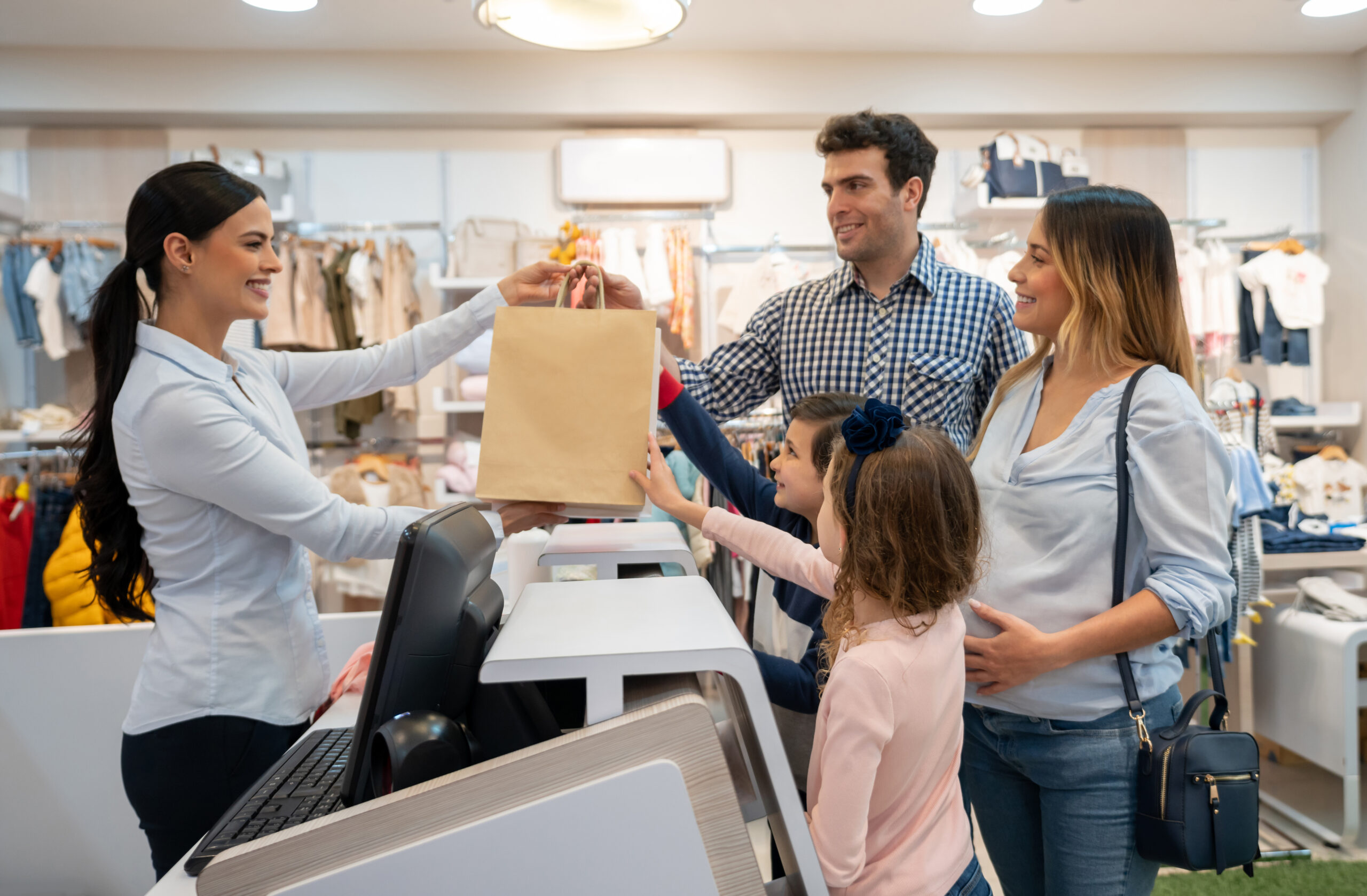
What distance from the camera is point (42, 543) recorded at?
11.6 feet

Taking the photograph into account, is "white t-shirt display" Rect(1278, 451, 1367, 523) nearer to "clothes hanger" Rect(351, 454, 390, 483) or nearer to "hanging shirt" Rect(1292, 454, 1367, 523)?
"hanging shirt" Rect(1292, 454, 1367, 523)

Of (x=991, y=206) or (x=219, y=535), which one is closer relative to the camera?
(x=219, y=535)

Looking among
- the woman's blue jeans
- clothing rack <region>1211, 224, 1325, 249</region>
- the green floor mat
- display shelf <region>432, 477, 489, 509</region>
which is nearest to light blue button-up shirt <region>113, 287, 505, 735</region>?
the woman's blue jeans

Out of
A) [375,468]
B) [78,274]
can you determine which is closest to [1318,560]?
[375,468]

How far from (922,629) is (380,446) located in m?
4.05

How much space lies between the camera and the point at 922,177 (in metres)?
1.85

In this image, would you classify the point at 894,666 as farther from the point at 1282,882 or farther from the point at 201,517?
the point at 1282,882

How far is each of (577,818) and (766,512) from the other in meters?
1.00

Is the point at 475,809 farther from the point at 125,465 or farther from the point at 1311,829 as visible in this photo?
the point at 1311,829

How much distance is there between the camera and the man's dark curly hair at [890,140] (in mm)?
1777

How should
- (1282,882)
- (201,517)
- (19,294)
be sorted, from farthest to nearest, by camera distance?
(19,294), (1282,882), (201,517)

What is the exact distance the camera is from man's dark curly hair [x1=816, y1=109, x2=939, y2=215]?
1777mm

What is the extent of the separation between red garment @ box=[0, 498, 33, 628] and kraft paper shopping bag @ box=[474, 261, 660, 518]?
140 inches

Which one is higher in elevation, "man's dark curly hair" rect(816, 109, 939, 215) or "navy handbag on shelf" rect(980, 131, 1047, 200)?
"navy handbag on shelf" rect(980, 131, 1047, 200)
